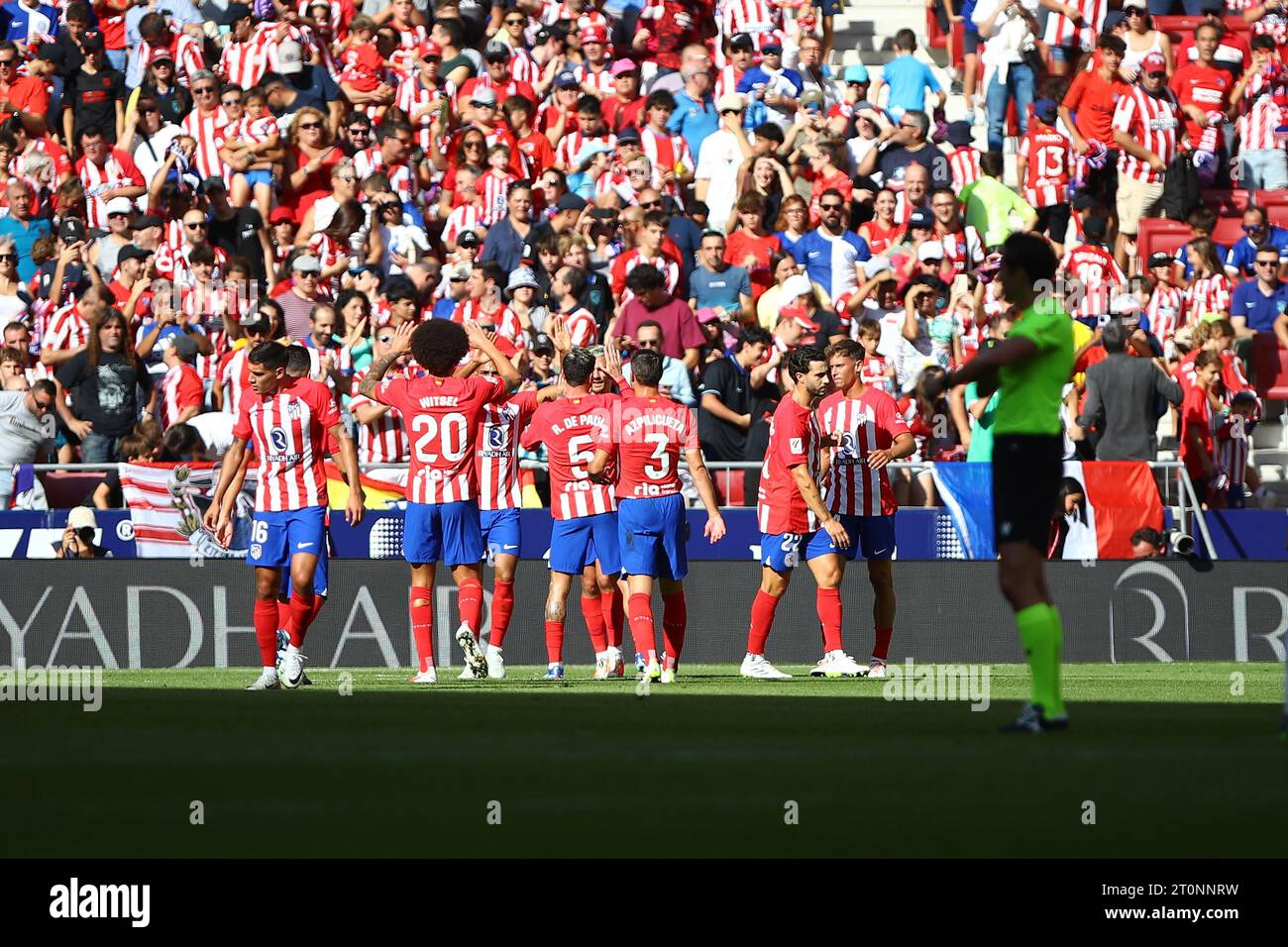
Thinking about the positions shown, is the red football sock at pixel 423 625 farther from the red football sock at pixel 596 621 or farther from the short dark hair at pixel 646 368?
the short dark hair at pixel 646 368

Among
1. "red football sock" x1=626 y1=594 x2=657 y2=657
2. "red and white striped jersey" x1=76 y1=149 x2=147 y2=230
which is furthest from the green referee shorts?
"red and white striped jersey" x1=76 y1=149 x2=147 y2=230

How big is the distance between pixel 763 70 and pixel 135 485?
9038 millimetres

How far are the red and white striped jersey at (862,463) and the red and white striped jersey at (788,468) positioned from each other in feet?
0.62

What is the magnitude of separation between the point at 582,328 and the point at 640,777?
40.8 ft

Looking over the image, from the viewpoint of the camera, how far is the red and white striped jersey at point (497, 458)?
635 inches

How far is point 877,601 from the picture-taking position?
53.9 feet

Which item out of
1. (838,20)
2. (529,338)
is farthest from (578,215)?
(838,20)

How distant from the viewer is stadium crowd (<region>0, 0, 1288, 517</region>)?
2075 cm

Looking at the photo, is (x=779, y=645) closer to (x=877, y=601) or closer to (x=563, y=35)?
(x=877, y=601)

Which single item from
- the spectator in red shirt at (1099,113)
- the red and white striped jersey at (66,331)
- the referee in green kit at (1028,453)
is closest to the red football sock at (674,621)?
the referee in green kit at (1028,453)

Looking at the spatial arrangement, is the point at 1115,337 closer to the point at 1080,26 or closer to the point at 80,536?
the point at 1080,26

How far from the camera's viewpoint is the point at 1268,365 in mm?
22453

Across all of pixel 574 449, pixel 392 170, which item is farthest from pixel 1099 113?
pixel 574 449

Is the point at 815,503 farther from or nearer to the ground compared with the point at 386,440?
nearer to the ground
